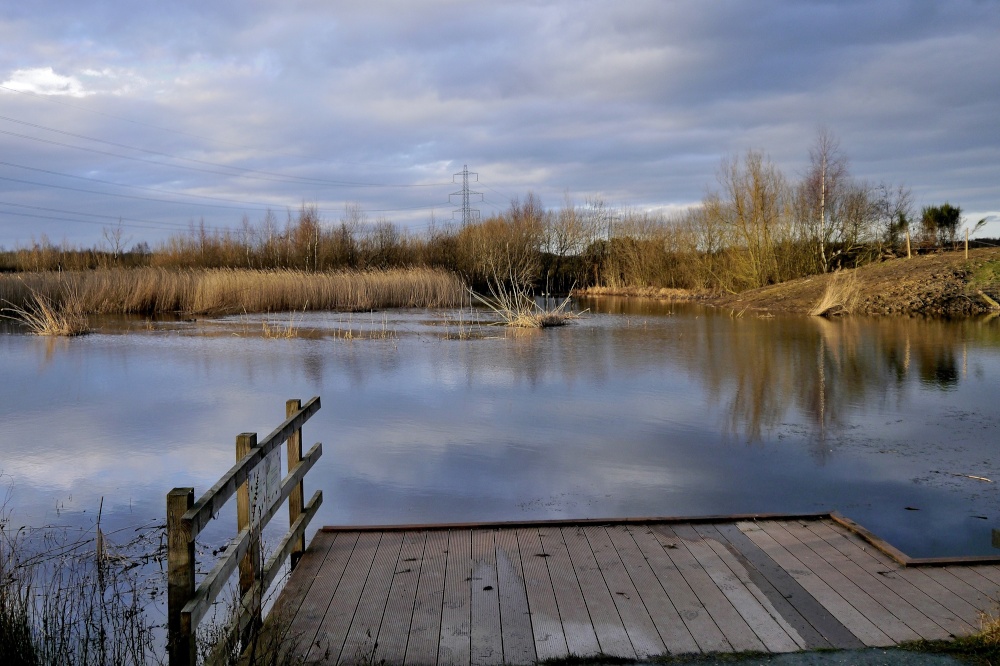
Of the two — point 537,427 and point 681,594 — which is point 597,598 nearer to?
point 681,594

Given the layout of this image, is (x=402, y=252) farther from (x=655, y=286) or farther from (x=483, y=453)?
(x=483, y=453)

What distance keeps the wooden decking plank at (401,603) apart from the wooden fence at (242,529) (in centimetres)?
50

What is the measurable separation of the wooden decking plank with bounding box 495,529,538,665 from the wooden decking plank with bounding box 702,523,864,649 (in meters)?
1.06

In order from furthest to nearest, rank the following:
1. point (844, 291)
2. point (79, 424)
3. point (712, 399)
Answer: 1. point (844, 291)
2. point (712, 399)
3. point (79, 424)

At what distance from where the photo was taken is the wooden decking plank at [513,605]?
2.98 m

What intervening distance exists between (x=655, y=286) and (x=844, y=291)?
13.0 meters

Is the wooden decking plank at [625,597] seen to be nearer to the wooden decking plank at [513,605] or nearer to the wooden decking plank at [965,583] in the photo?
the wooden decking plank at [513,605]

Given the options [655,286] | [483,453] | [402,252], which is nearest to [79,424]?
[483,453]

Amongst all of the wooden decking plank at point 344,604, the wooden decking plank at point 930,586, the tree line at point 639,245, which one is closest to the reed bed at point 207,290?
the tree line at point 639,245

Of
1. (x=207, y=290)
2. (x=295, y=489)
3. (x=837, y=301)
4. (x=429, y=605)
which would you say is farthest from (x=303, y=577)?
(x=207, y=290)

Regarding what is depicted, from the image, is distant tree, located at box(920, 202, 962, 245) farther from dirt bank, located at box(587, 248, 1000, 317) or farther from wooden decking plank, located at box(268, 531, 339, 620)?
wooden decking plank, located at box(268, 531, 339, 620)

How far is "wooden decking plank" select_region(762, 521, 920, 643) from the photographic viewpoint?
10.3 ft

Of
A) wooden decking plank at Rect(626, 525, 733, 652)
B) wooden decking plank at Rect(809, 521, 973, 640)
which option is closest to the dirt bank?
wooden decking plank at Rect(809, 521, 973, 640)

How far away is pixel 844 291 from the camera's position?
68.0 ft
